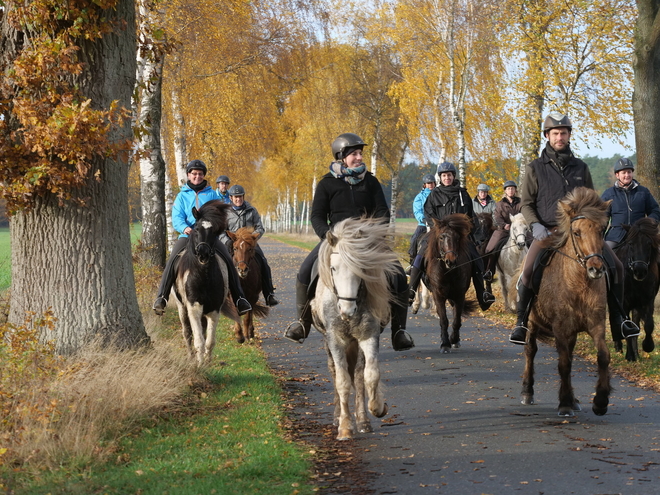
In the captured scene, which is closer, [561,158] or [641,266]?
[561,158]

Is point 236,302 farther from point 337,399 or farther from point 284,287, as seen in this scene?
point 284,287

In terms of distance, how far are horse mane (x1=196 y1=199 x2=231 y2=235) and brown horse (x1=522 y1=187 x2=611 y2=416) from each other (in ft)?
13.4

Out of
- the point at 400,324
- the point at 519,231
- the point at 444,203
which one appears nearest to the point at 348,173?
the point at 400,324

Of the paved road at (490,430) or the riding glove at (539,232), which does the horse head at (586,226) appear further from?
the paved road at (490,430)

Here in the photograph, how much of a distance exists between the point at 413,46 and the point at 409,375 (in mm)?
22937

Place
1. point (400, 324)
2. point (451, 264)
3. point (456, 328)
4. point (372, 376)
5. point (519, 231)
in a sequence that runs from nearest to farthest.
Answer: point (372, 376) → point (400, 324) → point (456, 328) → point (451, 264) → point (519, 231)

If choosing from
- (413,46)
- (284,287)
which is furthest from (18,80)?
(413,46)

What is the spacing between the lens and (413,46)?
30.9 m

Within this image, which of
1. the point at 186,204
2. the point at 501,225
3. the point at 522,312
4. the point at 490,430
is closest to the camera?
the point at 490,430

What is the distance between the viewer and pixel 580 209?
753cm

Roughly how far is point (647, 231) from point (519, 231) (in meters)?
4.82

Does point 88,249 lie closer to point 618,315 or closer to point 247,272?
point 247,272

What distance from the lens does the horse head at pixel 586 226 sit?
720 centimetres

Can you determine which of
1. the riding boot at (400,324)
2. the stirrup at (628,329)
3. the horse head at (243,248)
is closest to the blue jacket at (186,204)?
the horse head at (243,248)
